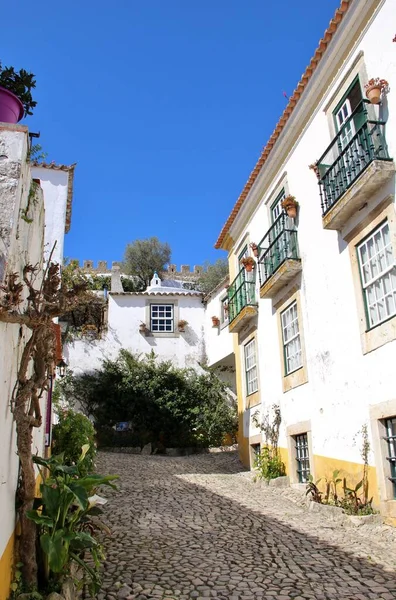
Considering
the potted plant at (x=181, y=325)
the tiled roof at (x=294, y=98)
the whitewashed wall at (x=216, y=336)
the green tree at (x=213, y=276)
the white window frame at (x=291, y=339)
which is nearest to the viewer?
the tiled roof at (x=294, y=98)

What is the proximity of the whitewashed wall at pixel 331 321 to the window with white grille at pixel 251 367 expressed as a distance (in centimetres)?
150

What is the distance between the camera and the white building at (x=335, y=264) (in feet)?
20.7

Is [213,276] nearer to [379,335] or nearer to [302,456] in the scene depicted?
[302,456]

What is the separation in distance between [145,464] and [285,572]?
759 cm

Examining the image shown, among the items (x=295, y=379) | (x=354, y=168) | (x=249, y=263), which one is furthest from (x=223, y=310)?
(x=354, y=168)

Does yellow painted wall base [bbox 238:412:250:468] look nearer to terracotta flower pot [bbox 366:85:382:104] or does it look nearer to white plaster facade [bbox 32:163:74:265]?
white plaster facade [bbox 32:163:74:265]

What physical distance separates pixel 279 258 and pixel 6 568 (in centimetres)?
755

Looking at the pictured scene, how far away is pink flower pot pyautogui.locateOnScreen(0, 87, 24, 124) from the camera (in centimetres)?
419

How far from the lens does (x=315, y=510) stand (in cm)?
696

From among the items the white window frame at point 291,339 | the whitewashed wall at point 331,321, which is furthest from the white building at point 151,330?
the white window frame at point 291,339

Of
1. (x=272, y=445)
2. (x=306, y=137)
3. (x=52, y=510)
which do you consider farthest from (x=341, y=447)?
(x=306, y=137)

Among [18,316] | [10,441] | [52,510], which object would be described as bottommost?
[52,510]

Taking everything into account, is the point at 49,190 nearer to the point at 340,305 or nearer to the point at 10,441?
the point at 340,305

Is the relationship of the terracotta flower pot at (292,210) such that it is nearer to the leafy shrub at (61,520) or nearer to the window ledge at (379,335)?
the window ledge at (379,335)
